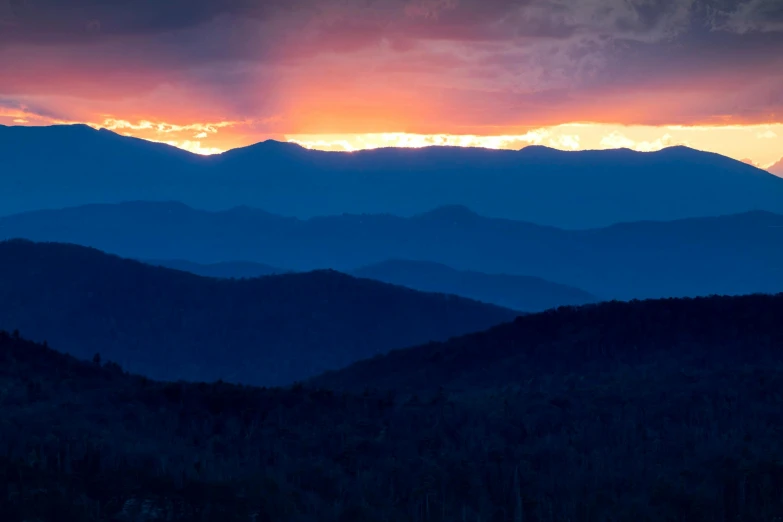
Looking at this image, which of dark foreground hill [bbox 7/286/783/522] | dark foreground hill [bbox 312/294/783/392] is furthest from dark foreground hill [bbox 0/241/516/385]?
dark foreground hill [bbox 7/286/783/522]

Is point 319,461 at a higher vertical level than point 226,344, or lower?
higher

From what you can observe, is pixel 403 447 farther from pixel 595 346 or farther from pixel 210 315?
pixel 210 315

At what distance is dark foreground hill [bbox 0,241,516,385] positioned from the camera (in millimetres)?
108125

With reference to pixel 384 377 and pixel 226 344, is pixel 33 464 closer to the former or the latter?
pixel 384 377

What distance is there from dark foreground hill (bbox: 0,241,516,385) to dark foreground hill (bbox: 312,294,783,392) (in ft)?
149

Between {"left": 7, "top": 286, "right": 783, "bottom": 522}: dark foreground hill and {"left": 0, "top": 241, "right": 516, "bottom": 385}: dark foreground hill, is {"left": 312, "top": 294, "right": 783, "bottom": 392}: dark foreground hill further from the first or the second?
{"left": 0, "top": 241, "right": 516, "bottom": 385}: dark foreground hill

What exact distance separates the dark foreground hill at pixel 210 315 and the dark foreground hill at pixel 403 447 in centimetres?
6186

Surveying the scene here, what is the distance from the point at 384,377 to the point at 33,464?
31946mm

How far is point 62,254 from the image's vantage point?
125938 mm

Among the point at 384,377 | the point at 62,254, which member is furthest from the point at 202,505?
the point at 62,254

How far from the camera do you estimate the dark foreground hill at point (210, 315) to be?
355ft

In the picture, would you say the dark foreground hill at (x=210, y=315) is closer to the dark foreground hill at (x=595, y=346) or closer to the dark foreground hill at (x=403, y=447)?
the dark foreground hill at (x=595, y=346)

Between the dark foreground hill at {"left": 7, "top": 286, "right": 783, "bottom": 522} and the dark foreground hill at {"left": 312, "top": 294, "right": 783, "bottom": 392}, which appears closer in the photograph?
the dark foreground hill at {"left": 7, "top": 286, "right": 783, "bottom": 522}

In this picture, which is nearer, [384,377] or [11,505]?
[11,505]
